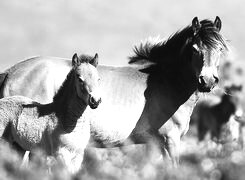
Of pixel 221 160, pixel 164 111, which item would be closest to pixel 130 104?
pixel 164 111

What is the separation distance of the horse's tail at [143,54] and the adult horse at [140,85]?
0.55ft

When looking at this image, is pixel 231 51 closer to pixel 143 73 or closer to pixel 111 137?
pixel 143 73

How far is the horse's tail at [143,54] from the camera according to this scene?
9.12m

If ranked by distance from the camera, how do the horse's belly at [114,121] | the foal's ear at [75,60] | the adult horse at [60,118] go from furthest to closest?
the horse's belly at [114,121] < the foal's ear at [75,60] < the adult horse at [60,118]

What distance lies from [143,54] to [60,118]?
2.59 metres

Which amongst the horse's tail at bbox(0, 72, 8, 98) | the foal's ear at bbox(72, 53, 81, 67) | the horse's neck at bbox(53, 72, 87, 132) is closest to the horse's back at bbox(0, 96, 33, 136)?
the horse's neck at bbox(53, 72, 87, 132)

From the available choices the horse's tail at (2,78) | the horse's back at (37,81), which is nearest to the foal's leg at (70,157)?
the horse's back at (37,81)

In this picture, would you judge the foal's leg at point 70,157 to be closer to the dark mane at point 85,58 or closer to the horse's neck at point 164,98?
the dark mane at point 85,58

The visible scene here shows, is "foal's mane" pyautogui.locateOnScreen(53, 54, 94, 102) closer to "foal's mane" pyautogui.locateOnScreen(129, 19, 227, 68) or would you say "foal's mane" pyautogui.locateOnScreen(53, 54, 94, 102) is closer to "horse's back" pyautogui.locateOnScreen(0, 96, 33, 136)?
"horse's back" pyautogui.locateOnScreen(0, 96, 33, 136)

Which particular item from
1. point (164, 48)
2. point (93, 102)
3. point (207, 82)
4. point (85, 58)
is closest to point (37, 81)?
point (85, 58)

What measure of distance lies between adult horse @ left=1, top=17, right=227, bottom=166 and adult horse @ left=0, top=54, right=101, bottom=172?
3.23 ft

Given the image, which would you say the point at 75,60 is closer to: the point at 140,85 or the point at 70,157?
the point at 70,157

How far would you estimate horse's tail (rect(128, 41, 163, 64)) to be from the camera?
912 centimetres

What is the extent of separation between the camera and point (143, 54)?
9.12 m
